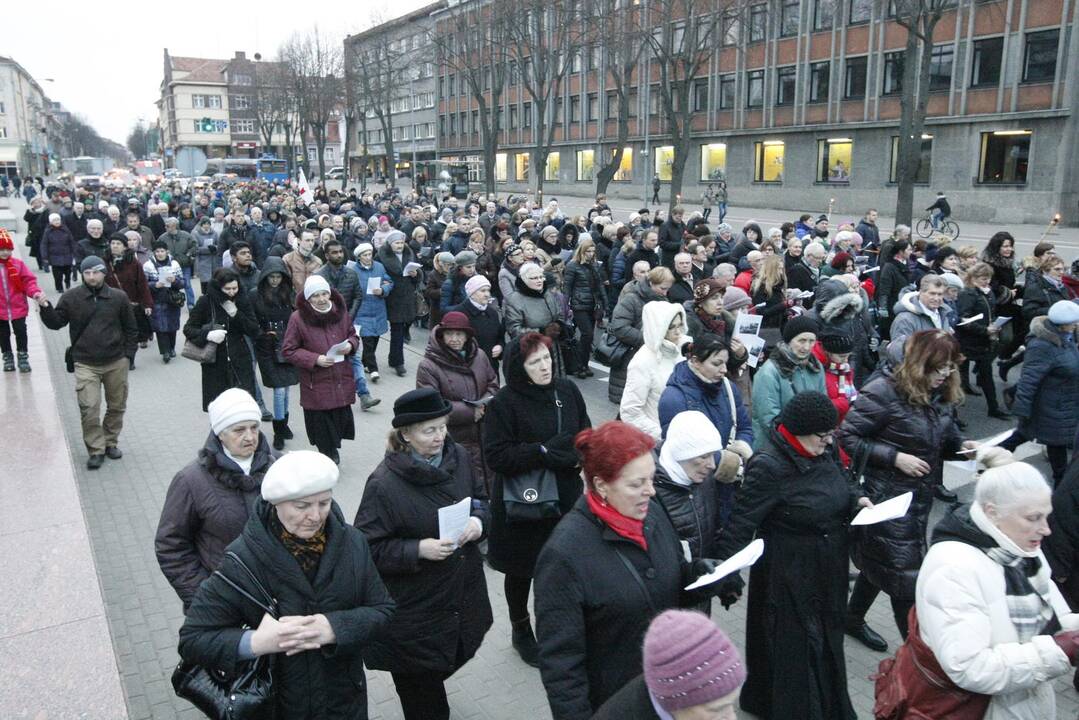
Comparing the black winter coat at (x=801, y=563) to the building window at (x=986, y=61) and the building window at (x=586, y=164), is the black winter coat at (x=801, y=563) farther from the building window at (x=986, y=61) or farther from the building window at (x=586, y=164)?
the building window at (x=586, y=164)

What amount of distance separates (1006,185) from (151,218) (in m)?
32.8

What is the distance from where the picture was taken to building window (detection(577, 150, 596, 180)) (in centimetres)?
6012

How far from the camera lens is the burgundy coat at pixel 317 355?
25.2ft

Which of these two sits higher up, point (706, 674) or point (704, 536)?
point (706, 674)

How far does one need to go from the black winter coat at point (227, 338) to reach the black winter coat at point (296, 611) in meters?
6.07

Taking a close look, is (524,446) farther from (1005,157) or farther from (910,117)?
(1005,157)

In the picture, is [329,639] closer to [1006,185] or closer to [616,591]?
[616,591]

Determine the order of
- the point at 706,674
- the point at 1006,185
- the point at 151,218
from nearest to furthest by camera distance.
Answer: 1. the point at 706,674
2. the point at 151,218
3. the point at 1006,185


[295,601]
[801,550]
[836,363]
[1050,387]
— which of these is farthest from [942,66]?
[295,601]

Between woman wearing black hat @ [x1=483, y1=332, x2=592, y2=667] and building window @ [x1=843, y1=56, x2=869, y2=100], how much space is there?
41677mm

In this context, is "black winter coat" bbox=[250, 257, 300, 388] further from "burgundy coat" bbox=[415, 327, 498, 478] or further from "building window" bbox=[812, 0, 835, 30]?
"building window" bbox=[812, 0, 835, 30]

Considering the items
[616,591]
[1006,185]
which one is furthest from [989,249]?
[1006,185]

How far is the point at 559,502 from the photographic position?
4941 millimetres

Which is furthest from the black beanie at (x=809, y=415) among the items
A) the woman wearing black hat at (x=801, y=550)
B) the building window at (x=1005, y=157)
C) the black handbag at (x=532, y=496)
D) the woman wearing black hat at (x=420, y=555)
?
the building window at (x=1005, y=157)
